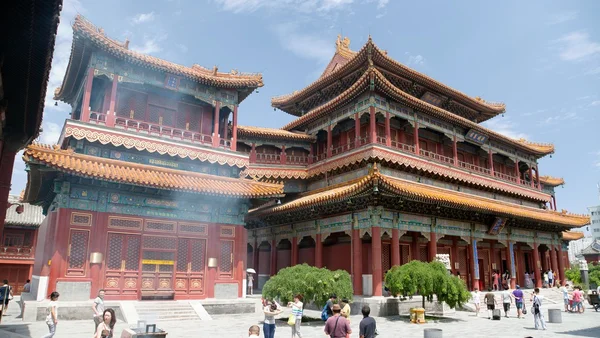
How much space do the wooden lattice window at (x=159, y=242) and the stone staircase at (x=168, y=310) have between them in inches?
85.2

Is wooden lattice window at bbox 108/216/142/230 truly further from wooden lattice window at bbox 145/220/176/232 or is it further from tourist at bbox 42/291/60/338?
tourist at bbox 42/291/60/338

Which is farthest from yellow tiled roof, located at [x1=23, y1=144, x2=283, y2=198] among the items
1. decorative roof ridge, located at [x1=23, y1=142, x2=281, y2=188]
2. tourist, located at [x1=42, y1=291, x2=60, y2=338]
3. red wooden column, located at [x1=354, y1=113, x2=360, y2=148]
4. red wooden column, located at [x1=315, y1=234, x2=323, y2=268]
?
tourist, located at [x1=42, y1=291, x2=60, y2=338]

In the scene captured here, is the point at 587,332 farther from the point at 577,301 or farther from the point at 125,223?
the point at 125,223

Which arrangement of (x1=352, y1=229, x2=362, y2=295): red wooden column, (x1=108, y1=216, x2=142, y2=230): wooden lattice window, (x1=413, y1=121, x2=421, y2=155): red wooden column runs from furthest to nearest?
1. (x1=413, y1=121, x2=421, y2=155): red wooden column
2. (x1=352, y1=229, x2=362, y2=295): red wooden column
3. (x1=108, y1=216, x2=142, y2=230): wooden lattice window

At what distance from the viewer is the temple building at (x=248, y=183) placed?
16.2m

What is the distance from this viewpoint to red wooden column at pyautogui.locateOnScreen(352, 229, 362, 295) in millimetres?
19422

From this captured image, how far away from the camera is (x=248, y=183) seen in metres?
19.3

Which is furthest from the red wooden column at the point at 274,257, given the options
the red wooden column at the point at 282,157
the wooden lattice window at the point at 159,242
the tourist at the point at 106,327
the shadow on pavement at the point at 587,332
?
the tourist at the point at 106,327

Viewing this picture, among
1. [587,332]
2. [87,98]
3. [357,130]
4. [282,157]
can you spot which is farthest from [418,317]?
[87,98]

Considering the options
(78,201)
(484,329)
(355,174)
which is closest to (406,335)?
(484,329)

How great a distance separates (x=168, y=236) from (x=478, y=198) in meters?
18.0

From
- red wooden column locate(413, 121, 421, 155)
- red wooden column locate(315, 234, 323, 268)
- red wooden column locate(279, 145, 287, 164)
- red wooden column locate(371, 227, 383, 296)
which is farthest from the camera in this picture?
red wooden column locate(279, 145, 287, 164)

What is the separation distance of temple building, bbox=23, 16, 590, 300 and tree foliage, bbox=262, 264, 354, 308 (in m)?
3.57

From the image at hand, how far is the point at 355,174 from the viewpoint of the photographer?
890 inches
